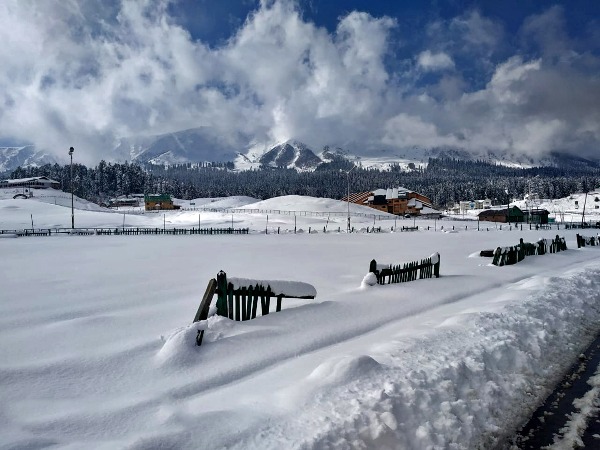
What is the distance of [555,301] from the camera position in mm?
12148

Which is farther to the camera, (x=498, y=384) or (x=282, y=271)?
(x=282, y=271)

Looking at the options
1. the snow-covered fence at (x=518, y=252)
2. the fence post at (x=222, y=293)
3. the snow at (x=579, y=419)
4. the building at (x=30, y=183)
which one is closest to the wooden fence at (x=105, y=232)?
the snow-covered fence at (x=518, y=252)

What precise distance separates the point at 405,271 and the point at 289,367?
374 inches

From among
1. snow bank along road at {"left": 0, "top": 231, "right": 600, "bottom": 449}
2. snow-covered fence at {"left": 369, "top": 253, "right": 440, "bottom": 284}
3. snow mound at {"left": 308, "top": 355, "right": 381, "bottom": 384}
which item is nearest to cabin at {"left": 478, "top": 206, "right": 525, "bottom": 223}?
snow-covered fence at {"left": 369, "top": 253, "right": 440, "bottom": 284}

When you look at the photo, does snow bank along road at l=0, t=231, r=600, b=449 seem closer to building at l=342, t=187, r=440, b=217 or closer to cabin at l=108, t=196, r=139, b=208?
building at l=342, t=187, r=440, b=217

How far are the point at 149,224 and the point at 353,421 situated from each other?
8308 cm

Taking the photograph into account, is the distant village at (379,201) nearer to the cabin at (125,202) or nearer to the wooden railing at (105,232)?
the cabin at (125,202)

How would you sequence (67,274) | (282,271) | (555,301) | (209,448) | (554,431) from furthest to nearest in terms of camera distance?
(282,271)
(67,274)
(555,301)
(554,431)
(209,448)

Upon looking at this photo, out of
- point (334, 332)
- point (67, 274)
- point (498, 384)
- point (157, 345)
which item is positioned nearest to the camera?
point (498, 384)

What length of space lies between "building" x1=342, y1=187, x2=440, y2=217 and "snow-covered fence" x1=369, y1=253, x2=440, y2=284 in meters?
115

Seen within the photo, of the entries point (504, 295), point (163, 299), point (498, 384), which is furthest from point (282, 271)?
point (498, 384)

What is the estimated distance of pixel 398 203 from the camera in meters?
135

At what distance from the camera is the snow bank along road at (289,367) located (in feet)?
16.9

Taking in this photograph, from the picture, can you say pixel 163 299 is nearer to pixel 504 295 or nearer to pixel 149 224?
pixel 504 295
